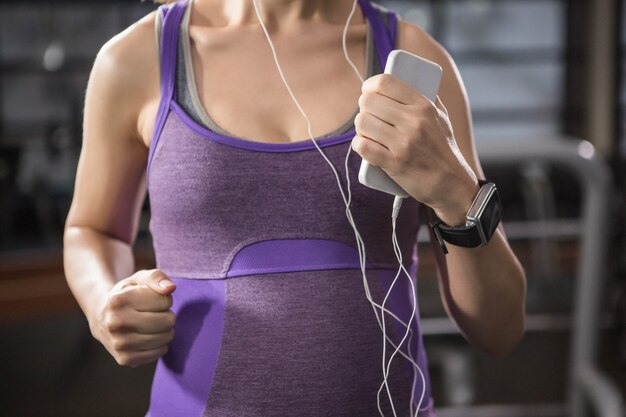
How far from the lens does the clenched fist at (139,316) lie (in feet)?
2.52

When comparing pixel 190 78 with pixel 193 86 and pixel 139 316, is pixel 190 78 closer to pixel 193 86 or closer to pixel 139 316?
pixel 193 86

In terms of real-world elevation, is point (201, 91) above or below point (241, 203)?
above

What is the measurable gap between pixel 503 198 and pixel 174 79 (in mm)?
5825

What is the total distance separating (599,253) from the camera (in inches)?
75.9

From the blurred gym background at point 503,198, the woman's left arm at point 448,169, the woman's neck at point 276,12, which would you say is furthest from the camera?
the blurred gym background at point 503,198

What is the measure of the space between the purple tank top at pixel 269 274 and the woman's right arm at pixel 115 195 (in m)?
0.04

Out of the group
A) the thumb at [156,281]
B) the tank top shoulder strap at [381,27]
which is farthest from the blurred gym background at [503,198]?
the thumb at [156,281]

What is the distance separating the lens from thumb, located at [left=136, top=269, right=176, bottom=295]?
0.77m

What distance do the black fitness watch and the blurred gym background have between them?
1.07 metres

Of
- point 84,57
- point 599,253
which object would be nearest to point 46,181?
point 84,57

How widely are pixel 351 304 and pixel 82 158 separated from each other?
35 cm

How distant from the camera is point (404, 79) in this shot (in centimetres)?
71

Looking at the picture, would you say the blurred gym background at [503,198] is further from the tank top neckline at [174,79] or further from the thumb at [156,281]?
the thumb at [156,281]

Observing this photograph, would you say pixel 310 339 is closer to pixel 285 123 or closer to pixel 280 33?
A: pixel 285 123
